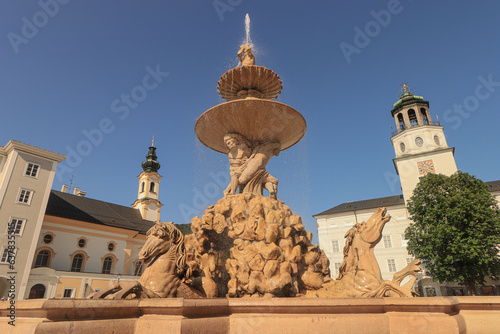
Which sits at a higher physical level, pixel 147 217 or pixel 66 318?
pixel 147 217

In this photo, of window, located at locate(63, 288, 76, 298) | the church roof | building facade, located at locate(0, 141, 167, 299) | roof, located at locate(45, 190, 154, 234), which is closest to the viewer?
building facade, located at locate(0, 141, 167, 299)

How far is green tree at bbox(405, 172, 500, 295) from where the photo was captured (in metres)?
21.8

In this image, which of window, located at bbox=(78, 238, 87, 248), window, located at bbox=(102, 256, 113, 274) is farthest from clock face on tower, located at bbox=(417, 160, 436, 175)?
window, located at bbox=(78, 238, 87, 248)

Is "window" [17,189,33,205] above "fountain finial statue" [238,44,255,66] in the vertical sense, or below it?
above

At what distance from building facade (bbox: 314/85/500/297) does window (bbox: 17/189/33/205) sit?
113 feet

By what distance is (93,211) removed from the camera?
41.4m

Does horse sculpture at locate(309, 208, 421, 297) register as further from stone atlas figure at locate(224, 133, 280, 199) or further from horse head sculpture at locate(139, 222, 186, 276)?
horse head sculpture at locate(139, 222, 186, 276)

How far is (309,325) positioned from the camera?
3818mm

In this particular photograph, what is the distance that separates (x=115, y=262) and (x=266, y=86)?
35.0 m

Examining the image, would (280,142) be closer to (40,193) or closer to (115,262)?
Result: (40,193)

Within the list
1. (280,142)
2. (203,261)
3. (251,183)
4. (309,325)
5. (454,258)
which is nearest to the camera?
(309,325)

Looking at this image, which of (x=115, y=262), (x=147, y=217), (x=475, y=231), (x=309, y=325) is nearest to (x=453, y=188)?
(x=475, y=231)

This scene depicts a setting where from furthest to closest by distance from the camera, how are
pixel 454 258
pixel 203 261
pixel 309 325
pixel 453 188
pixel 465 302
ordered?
1. pixel 453 188
2. pixel 454 258
3. pixel 203 261
4. pixel 465 302
5. pixel 309 325

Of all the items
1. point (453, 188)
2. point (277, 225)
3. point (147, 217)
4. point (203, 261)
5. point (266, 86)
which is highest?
point (147, 217)
